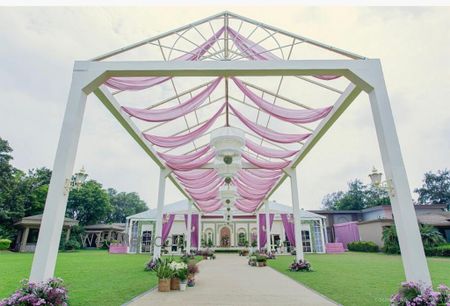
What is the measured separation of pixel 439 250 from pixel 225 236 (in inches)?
532

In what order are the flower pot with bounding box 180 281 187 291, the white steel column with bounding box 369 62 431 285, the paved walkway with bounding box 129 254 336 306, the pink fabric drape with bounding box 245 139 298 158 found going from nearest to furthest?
the white steel column with bounding box 369 62 431 285 → the paved walkway with bounding box 129 254 336 306 → the flower pot with bounding box 180 281 187 291 → the pink fabric drape with bounding box 245 139 298 158

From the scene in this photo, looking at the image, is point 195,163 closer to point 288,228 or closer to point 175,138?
point 175,138

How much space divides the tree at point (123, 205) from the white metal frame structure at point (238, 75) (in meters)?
38.3

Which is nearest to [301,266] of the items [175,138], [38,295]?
[175,138]

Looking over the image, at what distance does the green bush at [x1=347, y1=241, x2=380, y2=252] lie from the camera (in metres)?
16.7

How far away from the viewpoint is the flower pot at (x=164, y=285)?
5098 mm

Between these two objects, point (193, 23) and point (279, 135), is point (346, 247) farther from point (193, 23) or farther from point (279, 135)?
point (193, 23)

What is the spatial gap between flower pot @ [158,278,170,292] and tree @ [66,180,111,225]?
22688 mm

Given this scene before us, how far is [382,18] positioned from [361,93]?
48.0 inches

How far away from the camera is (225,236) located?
2091cm

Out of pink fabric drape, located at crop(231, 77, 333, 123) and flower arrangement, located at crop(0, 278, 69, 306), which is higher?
pink fabric drape, located at crop(231, 77, 333, 123)

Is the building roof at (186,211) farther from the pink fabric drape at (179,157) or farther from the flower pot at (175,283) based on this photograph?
the flower pot at (175,283)

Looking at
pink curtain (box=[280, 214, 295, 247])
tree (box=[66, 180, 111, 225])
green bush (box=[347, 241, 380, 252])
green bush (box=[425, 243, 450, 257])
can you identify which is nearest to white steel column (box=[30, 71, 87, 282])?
pink curtain (box=[280, 214, 295, 247])

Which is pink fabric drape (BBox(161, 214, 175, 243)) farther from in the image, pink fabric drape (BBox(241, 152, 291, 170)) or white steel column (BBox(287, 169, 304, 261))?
pink fabric drape (BBox(241, 152, 291, 170))
